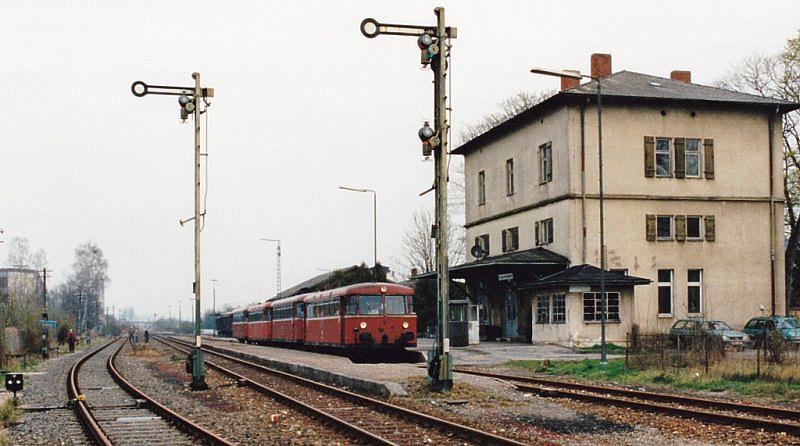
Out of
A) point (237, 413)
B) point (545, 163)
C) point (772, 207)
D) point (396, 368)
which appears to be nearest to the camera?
point (237, 413)

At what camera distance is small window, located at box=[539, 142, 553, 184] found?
4269cm

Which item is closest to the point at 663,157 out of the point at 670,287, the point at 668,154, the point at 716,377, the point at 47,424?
the point at 668,154

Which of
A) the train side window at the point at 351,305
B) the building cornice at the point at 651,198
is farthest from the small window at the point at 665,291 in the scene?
the train side window at the point at 351,305

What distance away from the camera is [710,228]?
42.2 meters

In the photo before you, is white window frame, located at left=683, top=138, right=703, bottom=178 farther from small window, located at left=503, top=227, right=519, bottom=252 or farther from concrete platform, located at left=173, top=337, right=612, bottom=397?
concrete platform, located at left=173, top=337, right=612, bottom=397

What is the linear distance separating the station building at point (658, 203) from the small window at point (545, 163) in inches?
3.4

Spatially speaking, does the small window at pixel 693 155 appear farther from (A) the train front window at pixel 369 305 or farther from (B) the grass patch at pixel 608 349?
(A) the train front window at pixel 369 305

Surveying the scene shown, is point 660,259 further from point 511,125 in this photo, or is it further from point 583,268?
point 511,125

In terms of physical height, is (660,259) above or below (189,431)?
above

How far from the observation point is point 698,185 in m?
42.2

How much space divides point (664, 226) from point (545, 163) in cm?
580

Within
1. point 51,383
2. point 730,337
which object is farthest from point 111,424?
point 730,337

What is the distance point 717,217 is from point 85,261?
10706cm

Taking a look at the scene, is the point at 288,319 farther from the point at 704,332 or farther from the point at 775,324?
the point at 704,332
